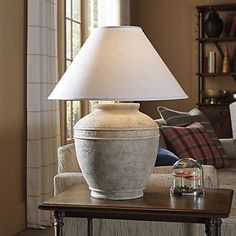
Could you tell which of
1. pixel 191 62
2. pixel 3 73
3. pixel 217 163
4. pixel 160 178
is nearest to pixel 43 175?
pixel 3 73

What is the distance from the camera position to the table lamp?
2154 millimetres

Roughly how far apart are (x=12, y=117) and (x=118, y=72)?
2044mm

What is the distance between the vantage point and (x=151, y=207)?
212 centimetres

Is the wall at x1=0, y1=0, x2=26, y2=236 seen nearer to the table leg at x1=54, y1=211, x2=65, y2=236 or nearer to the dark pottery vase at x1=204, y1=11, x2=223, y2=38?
the table leg at x1=54, y1=211, x2=65, y2=236

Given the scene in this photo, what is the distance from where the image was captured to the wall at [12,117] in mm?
3930

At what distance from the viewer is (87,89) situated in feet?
7.07

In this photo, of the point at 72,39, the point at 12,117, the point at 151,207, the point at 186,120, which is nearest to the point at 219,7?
the point at 72,39

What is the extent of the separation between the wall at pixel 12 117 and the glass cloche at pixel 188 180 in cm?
183

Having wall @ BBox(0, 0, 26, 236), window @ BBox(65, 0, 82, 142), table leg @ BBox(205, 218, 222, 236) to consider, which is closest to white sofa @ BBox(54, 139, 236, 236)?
table leg @ BBox(205, 218, 222, 236)

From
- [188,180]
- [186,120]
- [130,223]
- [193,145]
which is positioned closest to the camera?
[188,180]

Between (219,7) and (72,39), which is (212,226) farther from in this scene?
(219,7)

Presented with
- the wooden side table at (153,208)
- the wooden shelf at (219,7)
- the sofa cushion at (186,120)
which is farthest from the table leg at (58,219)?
the wooden shelf at (219,7)

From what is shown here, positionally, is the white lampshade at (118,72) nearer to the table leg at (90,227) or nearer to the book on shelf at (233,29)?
the table leg at (90,227)

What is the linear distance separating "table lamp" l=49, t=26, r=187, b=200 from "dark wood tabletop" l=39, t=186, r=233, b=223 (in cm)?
8
